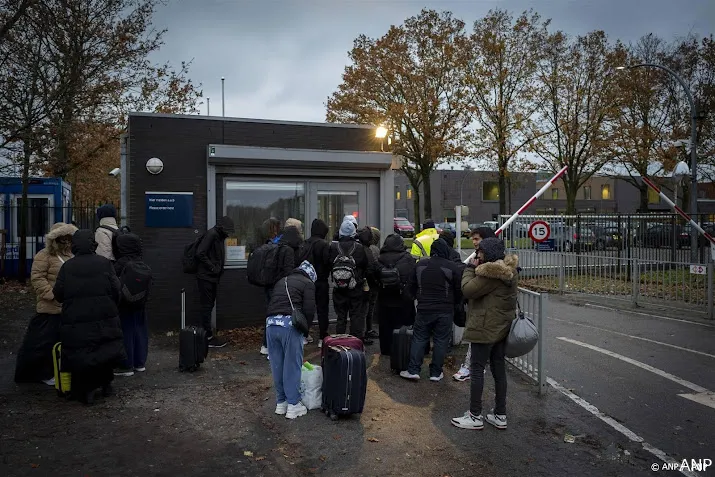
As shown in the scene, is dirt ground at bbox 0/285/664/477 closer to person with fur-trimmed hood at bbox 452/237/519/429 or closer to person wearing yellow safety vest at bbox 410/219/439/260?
person with fur-trimmed hood at bbox 452/237/519/429

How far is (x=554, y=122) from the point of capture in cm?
3012

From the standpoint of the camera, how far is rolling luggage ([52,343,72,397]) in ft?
20.9

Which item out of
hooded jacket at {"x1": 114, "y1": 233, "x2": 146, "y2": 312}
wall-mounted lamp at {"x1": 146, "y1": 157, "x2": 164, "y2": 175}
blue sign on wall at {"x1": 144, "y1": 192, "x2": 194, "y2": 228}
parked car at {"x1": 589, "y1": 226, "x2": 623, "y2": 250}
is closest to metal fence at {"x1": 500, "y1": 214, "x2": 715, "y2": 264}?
parked car at {"x1": 589, "y1": 226, "x2": 623, "y2": 250}

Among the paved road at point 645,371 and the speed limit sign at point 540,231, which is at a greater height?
the speed limit sign at point 540,231

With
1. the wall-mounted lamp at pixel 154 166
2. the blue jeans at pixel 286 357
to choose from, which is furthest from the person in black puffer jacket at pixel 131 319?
the wall-mounted lamp at pixel 154 166

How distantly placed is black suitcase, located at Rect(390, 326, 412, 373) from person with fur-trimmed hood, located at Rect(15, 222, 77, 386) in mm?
4021

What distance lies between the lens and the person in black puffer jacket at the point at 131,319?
23.8 ft

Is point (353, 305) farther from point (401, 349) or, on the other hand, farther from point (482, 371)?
point (482, 371)

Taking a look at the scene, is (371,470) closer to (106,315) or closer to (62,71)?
(106,315)

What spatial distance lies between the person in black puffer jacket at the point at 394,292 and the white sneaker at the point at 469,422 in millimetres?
2409

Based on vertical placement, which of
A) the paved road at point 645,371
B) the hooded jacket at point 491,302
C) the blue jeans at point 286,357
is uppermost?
the hooded jacket at point 491,302

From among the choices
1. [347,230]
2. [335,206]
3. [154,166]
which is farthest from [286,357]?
[335,206]

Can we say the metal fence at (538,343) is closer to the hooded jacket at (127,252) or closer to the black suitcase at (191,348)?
the black suitcase at (191,348)

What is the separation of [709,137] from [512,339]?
2734 cm
